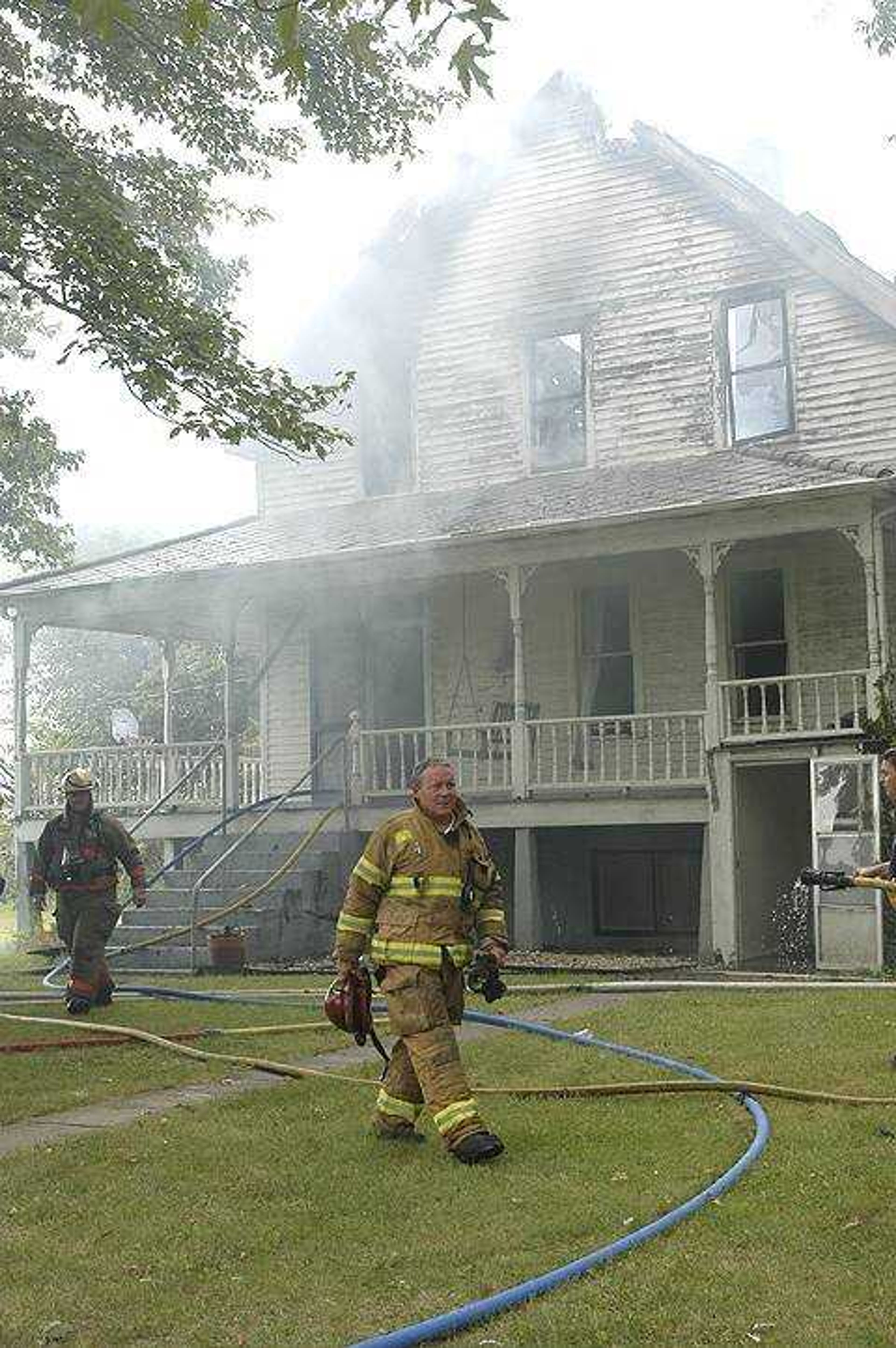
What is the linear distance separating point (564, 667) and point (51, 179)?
894 cm

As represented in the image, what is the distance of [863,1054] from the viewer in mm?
8570

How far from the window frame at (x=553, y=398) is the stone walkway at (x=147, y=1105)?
428 inches

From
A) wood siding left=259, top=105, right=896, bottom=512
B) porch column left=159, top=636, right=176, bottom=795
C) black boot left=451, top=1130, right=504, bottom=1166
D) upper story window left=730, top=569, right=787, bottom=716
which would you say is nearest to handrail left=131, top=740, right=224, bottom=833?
porch column left=159, top=636, right=176, bottom=795

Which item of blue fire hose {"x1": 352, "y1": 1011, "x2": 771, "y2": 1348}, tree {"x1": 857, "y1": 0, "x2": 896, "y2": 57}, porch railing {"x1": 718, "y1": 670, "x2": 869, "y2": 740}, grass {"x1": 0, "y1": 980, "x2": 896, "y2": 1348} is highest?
tree {"x1": 857, "y1": 0, "x2": 896, "y2": 57}

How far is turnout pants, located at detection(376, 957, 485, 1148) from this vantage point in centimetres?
638

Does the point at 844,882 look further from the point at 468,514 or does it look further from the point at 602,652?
the point at 468,514

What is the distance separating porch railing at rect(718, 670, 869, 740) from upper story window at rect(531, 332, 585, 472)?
3938 mm

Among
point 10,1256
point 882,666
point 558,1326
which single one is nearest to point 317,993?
point 882,666

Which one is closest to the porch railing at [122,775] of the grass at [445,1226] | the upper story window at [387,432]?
the upper story window at [387,432]

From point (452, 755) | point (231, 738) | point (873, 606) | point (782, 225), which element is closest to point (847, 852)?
point (873, 606)

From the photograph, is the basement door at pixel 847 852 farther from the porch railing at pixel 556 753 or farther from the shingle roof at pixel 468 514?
the shingle roof at pixel 468 514

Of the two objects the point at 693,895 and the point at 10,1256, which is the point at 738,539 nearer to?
the point at 693,895

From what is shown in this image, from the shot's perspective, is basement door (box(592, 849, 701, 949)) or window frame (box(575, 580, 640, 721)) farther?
window frame (box(575, 580, 640, 721))

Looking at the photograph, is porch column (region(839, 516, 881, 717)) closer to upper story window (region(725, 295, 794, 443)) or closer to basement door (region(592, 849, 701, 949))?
upper story window (region(725, 295, 794, 443))
